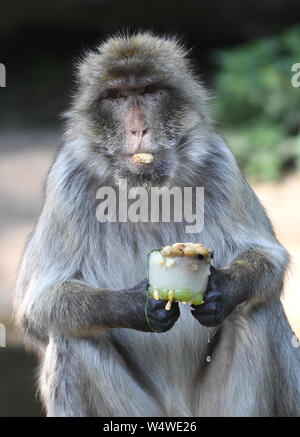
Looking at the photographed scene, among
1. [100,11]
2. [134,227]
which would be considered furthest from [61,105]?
[134,227]

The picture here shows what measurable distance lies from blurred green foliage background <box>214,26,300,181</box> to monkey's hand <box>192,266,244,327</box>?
28.3 feet

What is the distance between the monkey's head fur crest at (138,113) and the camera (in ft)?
15.4

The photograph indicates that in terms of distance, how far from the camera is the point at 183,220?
16.5 ft

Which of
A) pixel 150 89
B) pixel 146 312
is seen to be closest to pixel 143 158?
pixel 150 89

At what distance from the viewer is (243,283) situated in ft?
15.4

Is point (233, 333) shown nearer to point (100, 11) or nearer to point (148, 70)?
point (148, 70)

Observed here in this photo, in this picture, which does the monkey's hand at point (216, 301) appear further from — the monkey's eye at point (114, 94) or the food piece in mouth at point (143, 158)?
the monkey's eye at point (114, 94)

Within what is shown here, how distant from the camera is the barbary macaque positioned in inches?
183

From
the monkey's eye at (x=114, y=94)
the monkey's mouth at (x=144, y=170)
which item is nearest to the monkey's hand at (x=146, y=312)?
the monkey's mouth at (x=144, y=170)

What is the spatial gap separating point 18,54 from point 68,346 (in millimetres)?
15475

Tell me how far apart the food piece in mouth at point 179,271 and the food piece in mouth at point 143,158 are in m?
0.54

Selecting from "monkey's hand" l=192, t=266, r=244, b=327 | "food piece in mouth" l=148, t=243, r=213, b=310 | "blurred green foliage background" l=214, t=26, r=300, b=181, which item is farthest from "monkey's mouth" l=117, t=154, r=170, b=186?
"blurred green foliage background" l=214, t=26, r=300, b=181

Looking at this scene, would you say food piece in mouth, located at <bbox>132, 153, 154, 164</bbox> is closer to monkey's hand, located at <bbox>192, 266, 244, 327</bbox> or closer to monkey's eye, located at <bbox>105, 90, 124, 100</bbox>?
monkey's eye, located at <bbox>105, 90, 124, 100</bbox>

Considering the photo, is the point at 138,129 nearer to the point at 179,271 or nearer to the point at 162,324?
the point at 179,271
